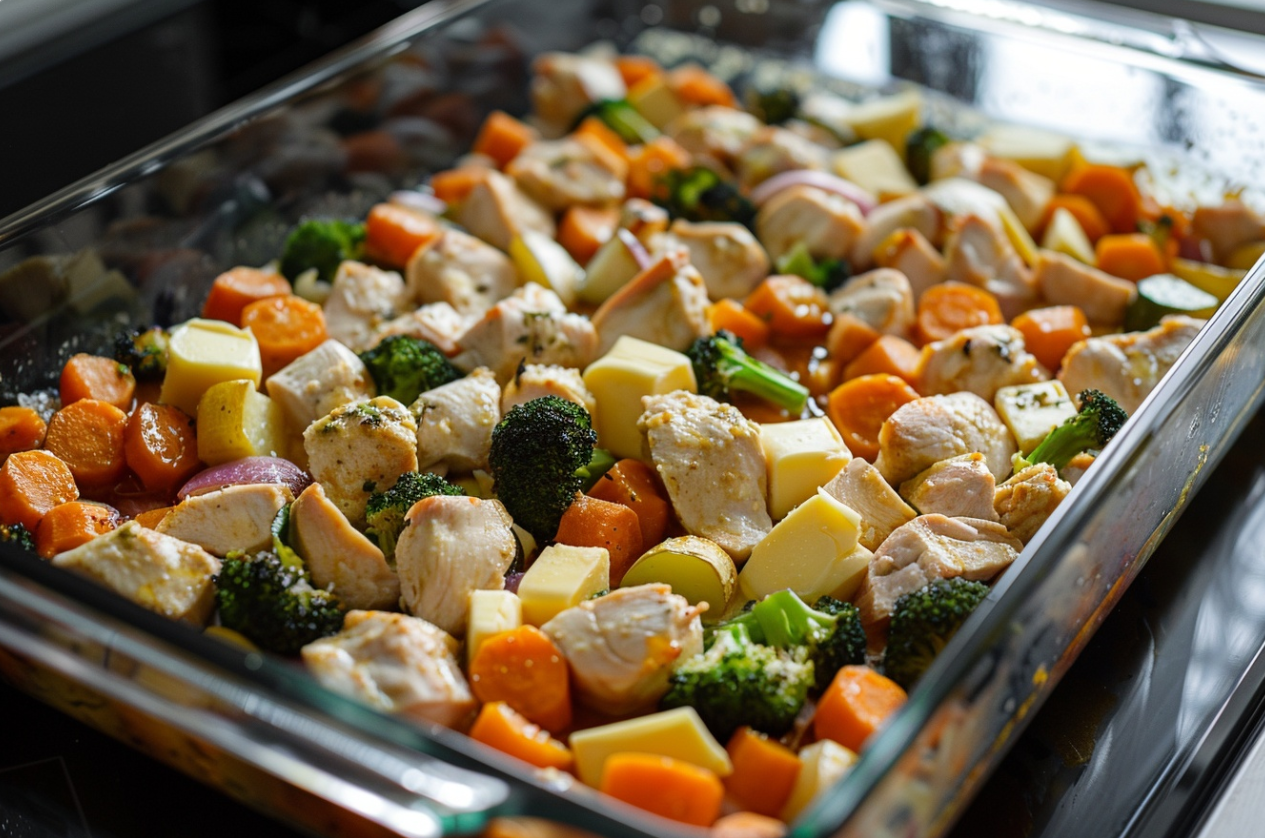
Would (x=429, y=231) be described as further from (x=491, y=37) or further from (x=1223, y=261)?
(x=1223, y=261)

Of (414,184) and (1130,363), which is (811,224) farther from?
(414,184)

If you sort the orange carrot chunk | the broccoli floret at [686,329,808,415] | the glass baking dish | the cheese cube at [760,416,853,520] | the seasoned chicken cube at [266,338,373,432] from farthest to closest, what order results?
the broccoli floret at [686,329,808,415]
the seasoned chicken cube at [266,338,373,432]
the cheese cube at [760,416,853,520]
the orange carrot chunk
the glass baking dish

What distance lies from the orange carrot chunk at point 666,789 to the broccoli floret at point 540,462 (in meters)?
0.56

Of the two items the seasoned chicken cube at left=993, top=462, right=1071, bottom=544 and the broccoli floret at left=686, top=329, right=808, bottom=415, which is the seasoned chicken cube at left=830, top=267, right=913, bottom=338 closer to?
the broccoli floret at left=686, top=329, right=808, bottom=415

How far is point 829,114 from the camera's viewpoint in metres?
3.09

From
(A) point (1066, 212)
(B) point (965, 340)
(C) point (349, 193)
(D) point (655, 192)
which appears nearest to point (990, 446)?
(B) point (965, 340)

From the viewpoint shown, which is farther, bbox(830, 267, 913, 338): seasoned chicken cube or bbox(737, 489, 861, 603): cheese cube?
bbox(830, 267, 913, 338): seasoned chicken cube

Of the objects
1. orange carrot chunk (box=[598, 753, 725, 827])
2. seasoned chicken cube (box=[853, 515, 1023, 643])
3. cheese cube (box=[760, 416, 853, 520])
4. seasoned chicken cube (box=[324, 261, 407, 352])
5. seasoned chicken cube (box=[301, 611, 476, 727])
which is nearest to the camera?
orange carrot chunk (box=[598, 753, 725, 827])

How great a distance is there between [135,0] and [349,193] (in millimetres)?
640

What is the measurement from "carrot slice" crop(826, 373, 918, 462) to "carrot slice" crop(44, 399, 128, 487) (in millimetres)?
1279

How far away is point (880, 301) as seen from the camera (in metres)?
2.34

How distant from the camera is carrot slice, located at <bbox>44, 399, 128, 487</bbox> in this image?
195 centimetres

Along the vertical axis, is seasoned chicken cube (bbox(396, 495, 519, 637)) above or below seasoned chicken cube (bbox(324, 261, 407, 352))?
below

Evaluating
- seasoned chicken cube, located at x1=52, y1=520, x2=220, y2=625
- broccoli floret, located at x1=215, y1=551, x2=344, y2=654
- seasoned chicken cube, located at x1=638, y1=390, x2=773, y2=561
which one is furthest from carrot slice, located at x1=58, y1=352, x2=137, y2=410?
seasoned chicken cube, located at x1=638, y1=390, x2=773, y2=561
